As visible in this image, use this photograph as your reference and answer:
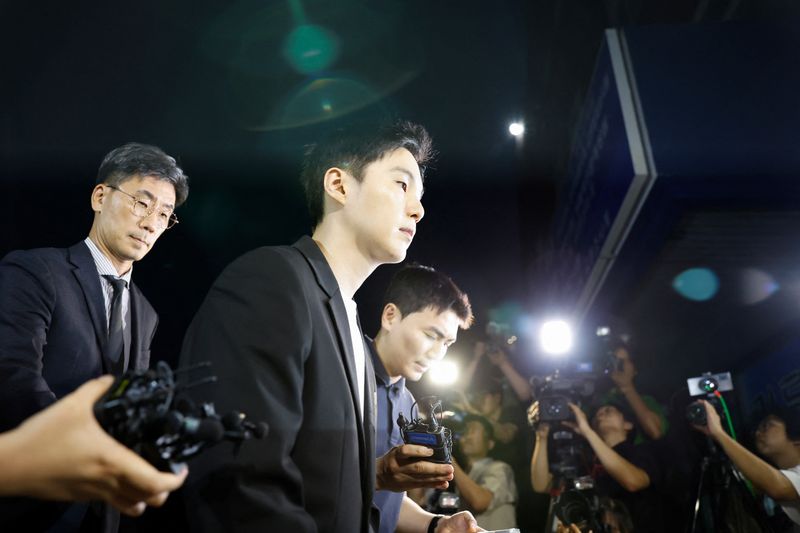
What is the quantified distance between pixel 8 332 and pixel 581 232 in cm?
510

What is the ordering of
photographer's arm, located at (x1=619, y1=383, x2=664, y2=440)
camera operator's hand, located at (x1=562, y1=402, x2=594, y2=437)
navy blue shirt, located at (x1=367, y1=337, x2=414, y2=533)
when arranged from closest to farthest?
navy blue shirt, located at (x1=367, y1=337, x2=414, y2=533)
camera operator's hand, located at (x1=562, y1=402, x2=594, y2=437)
photographer's arm, located at (x1=619, y1=383, x2=664, y2=440)

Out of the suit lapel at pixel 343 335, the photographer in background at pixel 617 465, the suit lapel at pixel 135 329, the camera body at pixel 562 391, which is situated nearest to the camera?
the suit lapel at pixel 343 335

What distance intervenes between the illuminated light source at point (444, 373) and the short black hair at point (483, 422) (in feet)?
2.37

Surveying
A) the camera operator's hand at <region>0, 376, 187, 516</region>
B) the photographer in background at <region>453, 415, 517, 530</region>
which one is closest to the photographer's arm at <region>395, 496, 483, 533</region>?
the photographer in background at <region>453, 415, 517, 530</region>

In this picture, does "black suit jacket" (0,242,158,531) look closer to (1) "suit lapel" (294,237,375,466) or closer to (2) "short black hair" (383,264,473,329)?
(1) "suit lapel" (294,237,375,466)

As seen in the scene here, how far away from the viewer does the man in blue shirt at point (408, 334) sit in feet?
10.9

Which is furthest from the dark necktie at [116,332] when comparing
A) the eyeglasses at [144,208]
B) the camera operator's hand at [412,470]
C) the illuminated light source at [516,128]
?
the illuminated light source at [516,128]

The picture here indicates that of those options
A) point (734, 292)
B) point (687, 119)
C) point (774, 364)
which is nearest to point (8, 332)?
point (687, 119)

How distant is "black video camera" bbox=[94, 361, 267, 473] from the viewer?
3.19 ft

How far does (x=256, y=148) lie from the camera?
21.4 ft

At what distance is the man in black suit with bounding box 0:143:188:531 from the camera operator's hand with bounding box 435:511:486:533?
4.64 feet

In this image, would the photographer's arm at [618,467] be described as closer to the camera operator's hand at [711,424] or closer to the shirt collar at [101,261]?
the camera operator's hand at [711,424]

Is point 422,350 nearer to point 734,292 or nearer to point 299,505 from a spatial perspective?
point 299,505

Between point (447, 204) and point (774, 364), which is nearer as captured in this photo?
point (774, 364)
